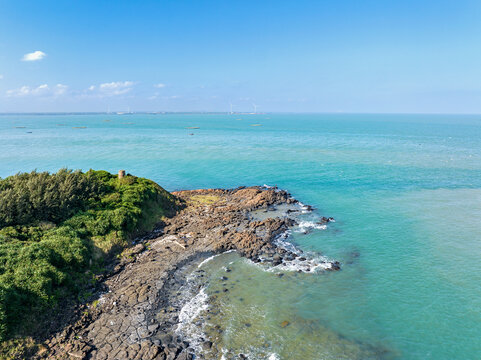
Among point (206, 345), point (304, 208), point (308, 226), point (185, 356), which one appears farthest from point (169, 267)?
point (304, 208)

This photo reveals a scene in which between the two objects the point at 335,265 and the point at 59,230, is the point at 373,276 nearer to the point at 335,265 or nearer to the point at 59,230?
the point at 335,265

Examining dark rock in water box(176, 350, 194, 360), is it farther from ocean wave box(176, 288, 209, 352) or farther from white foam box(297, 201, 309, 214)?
white foam box(297, 201, 309, 214)

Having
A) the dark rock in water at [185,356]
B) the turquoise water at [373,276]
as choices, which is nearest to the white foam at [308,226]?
the turquoise water at [373,276]

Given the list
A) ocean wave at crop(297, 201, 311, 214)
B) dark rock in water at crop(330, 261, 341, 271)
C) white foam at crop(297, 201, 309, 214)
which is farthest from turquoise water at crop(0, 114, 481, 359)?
white foam at crop(297, 201, 309, 214)

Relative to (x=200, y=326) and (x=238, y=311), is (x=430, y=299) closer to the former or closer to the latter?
(x=238, y=311)

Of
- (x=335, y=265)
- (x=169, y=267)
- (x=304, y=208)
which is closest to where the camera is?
(x=169, y=267)
